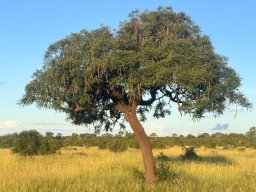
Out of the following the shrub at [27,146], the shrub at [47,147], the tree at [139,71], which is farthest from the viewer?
the shrub at [47,147]

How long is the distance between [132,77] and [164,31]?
2.45 meters

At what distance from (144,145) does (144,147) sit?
0.28 ft

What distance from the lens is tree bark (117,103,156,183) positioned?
18094 mm

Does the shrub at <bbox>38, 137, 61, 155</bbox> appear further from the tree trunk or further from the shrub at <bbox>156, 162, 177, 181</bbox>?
the shrub at <bbox>156, 162, 177, 181</bbox>

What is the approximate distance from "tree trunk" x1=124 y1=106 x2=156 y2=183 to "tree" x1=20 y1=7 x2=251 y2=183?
2 centimetres

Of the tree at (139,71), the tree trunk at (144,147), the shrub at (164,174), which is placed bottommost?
the shrub at (164,174)

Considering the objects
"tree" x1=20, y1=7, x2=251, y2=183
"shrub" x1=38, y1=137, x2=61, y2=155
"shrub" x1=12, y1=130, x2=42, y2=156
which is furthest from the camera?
"shrub" x1=38, y1=137, x2=61, y2=155

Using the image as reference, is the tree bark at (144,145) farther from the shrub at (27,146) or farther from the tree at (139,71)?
the shrub at (27,146)

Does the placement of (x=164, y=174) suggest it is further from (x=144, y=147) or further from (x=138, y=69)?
(x=138, y=69)

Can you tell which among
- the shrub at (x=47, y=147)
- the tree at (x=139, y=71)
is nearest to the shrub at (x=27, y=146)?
the shrub at (x=47, y=147)

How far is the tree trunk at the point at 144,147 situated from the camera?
18094mm

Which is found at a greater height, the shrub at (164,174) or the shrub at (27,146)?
the shrub at (27,146)

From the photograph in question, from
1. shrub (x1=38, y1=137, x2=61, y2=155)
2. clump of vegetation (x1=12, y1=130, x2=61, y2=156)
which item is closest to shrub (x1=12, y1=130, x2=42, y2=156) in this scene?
clump of vegetation (x1=12, y1=130, x2=61, y2=156)

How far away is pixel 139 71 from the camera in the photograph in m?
16.7
